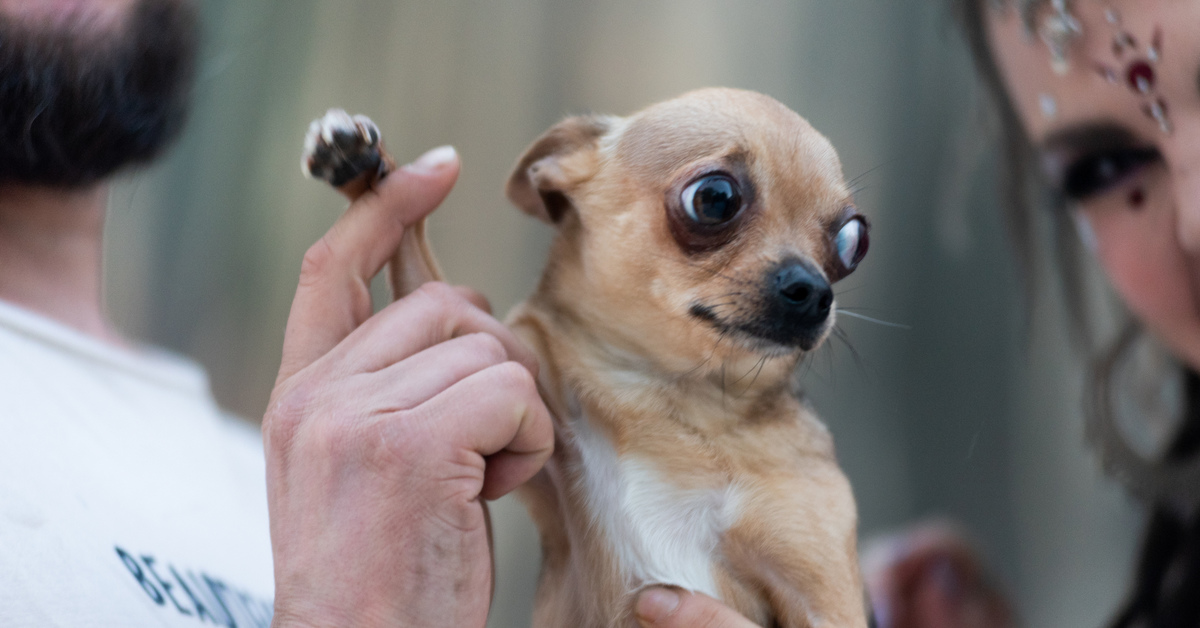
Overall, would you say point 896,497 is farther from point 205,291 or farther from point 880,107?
point 205,291

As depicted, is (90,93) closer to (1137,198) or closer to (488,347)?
(488,347)

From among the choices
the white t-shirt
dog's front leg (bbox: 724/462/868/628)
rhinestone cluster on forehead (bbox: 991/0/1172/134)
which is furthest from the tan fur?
rhinestone cluster on forehead (bbox: 991/0/1172/134)

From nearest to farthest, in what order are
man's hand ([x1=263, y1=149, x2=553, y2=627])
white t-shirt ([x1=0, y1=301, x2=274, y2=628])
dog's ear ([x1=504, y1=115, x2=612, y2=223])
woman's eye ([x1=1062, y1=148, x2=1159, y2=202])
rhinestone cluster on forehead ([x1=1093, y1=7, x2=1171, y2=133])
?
1. man's hand ([x1=263, y1=149, x2=553, y2=627])
2. white t-shirt ([x1=0, y1=301, x2=274, y2=628])
3. dog's ear ([x1=504, y1=115, x2=612, y2=223])
4. rhinestone cluster on forehead ([x1=1093, y1=7, x2=1171, y2=133])
5. woman's eye ([x1=1062, y1=148, x2=1159, y2=202])

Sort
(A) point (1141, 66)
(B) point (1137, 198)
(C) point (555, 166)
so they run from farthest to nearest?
(B) point (1137, 198)
(A) point (1141, 66)
(C) point (555, 166)

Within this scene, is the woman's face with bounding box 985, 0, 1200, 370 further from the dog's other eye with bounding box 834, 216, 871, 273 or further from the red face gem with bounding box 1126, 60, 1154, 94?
the dog's other eye with bounding box 834, 216, 871, 273

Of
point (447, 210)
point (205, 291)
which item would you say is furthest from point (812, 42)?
point (205, 291)

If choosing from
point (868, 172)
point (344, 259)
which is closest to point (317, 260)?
point (344, 259)

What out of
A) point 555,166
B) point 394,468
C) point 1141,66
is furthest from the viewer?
point 1141,66
